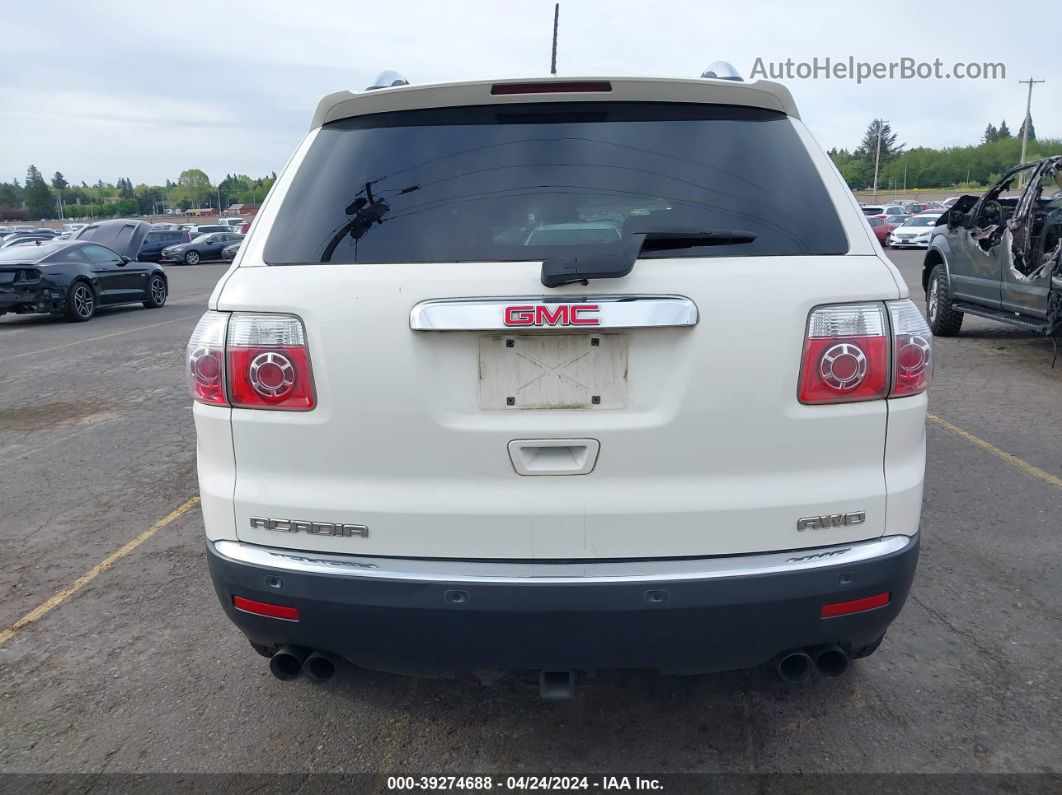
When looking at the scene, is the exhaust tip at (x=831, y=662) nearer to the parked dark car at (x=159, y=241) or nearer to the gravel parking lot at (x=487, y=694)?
the gravel parking lot at (x=487, y=694)

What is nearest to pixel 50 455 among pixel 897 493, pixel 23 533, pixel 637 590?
pixel 23 533

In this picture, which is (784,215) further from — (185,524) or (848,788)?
(185,524)

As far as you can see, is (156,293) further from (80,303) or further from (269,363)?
(269,363)

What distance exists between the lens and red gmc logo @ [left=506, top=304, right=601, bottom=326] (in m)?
2.07

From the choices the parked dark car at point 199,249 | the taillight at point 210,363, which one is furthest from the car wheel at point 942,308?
the parked dark car at point 199,249

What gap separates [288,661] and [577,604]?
89 cm

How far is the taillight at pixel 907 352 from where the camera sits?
2.20 m

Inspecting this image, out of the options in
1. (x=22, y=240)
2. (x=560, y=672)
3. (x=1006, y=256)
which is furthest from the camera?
(x=22, y=240)

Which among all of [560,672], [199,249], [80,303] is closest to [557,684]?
[560,672]

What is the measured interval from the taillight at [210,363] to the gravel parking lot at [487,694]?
3.75 ft

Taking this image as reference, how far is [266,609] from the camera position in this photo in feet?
7.39

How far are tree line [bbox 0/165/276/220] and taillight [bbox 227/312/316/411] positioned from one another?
417 feet

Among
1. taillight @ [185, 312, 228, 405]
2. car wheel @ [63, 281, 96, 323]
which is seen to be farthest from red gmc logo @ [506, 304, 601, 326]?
car wheel @ [63, 281, 96, 323]

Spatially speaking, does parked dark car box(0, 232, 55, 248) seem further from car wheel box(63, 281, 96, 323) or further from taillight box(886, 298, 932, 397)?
taillight box(886, 298, 932, 397)
